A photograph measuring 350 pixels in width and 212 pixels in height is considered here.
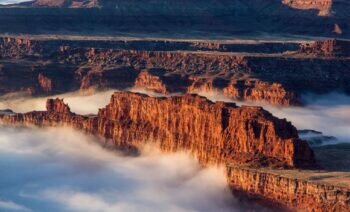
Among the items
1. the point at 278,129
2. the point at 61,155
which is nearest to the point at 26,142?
the point at 61,155

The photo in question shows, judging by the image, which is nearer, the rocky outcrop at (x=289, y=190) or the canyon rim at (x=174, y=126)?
the rocky outcrop at (x=289, y=190)

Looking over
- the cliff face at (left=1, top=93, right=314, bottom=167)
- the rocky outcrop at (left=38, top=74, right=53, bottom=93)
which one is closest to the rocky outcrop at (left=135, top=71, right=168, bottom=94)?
the rocky outcrop at (left=38, top=74, right=53, bottom=93)

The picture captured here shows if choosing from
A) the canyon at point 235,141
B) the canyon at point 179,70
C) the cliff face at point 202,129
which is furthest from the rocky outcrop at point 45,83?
the cliff face at point 202,129

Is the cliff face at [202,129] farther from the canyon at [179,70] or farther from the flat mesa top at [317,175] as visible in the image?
the canyon at [179,70]

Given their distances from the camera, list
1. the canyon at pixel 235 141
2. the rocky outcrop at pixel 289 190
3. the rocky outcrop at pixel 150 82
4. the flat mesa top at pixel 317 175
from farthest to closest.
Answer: the rocky outcrop at pixel 150 82, the canyon at pixel 235 141, the flat mesa top at pixel 317 175, the rocky outcrop at pixel 289 190

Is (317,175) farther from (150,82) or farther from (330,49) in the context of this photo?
(330,49)

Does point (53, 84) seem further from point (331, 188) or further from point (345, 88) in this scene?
point (331, 188)
